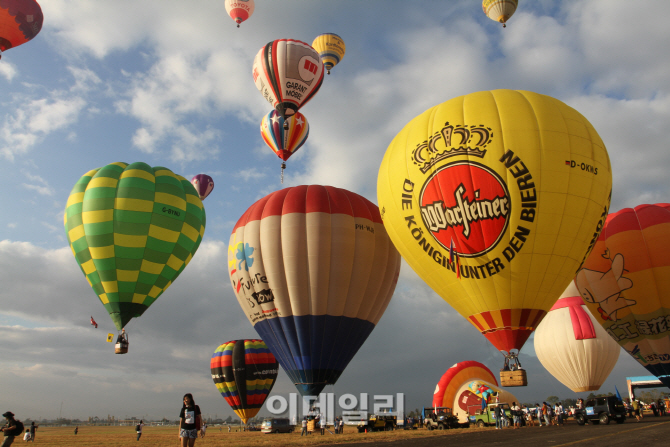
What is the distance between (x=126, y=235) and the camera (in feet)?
70.0

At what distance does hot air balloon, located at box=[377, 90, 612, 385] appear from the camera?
46.6 feet

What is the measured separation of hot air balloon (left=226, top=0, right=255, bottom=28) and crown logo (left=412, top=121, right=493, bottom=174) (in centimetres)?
2546

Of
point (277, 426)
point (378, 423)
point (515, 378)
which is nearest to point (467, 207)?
point (515, 378)

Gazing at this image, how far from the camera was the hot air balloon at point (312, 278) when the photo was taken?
71.2 feet

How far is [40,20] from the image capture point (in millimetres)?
26938

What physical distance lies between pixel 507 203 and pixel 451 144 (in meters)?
2.58

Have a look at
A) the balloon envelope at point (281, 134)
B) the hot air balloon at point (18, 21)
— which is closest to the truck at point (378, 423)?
the balloon envelope at point (281, 134)

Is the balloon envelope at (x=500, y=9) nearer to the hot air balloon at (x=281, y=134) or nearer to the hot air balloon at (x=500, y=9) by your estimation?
the hot air balloon at (x=500, y=9)

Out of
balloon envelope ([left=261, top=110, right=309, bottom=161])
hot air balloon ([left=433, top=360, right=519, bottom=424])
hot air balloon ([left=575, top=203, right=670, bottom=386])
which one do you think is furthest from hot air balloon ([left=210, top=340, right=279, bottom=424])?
hot air balloon ([left=575, top=203, right=670, bottom=386])

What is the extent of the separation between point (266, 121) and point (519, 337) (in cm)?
2265

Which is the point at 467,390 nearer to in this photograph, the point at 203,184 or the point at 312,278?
the point at 312,278

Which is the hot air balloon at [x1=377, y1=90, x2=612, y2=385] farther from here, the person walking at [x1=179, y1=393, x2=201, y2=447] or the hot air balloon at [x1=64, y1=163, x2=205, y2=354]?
the hot air balloon at [x1=64, y1=163, x2=205, y2=354]

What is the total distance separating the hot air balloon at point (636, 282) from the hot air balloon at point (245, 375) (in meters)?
22.4

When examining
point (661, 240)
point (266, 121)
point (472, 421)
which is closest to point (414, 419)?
point (472, 421)
